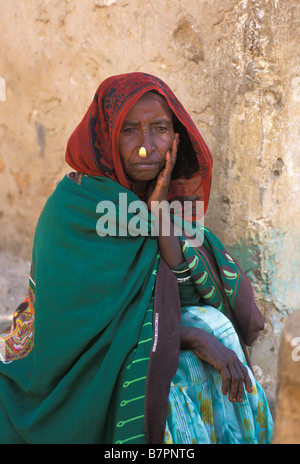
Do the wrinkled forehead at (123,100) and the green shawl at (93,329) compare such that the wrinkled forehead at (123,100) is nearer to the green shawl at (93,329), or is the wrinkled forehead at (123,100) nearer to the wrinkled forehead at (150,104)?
the wrinkled forehead at (150,104)

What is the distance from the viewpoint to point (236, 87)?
318 cm

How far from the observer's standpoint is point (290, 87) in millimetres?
3150

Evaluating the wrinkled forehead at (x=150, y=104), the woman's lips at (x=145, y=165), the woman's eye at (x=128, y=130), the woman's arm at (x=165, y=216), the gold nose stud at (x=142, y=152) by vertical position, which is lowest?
the woman's arm at (x=165, y=216)

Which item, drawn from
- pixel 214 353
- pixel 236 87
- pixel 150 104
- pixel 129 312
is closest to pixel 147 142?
pixel 150 104

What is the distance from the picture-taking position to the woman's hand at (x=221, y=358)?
205 cm

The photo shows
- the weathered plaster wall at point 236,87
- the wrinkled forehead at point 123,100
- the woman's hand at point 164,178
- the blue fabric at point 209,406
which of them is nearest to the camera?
the blue fabric at point 209,406

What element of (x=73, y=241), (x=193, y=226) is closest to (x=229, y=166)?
(x=193, y=226)

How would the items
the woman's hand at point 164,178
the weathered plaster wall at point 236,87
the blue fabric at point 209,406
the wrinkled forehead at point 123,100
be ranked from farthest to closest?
the weathered plaster wall at point 236,87, the woman's hand at point 164,178, the wrinkled forehead at point 123,100, the blue fabric at point 209,406

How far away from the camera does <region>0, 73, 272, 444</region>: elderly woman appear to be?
2.03m

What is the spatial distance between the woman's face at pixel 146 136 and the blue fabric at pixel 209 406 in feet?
2.19

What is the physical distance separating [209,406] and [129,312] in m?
0.48

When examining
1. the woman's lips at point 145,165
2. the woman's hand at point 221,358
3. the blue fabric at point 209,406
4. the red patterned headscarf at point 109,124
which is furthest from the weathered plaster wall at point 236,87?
the woman's hand at point 221,358

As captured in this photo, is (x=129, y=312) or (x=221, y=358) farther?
(x=129, y=312)

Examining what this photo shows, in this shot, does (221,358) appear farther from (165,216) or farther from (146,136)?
(146,136)
